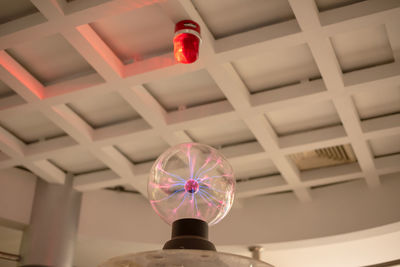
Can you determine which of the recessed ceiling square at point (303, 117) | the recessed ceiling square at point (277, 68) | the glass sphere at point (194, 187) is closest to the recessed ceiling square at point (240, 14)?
the recessed ceiling square at point (277, 68)

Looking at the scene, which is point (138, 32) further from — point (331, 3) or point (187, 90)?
point (331, 3)

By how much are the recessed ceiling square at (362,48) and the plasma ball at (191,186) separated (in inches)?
122

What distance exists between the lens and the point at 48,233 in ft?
20.2

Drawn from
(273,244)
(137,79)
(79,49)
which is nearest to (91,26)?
(79,49)

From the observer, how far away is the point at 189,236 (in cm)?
154

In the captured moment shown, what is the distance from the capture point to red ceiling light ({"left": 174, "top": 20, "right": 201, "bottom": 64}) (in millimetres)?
3510

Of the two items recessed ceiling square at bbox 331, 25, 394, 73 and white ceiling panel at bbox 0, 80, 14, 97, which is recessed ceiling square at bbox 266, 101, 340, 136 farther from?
white ceiling panel at bbox 0, 80, 14, 97

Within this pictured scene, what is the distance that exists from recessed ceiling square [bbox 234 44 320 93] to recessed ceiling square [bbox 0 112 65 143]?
222cm

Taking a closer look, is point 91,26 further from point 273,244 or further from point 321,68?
point 273,244

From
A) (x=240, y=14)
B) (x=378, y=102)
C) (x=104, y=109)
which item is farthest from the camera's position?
(x=104, y=109)

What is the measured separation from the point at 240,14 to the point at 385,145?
2.79 metres

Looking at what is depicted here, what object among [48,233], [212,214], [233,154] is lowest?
[212,214]

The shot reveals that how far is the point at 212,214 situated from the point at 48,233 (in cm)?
495

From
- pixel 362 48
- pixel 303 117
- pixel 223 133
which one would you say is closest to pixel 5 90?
pixel 223 133
